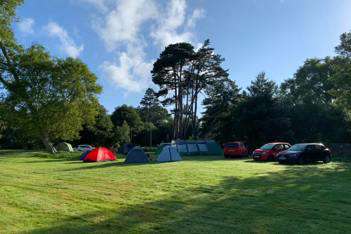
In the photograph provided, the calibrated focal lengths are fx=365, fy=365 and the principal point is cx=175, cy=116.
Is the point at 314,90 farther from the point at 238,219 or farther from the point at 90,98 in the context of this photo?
the point at 238,219

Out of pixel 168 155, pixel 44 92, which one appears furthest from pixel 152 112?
pixel 168 155

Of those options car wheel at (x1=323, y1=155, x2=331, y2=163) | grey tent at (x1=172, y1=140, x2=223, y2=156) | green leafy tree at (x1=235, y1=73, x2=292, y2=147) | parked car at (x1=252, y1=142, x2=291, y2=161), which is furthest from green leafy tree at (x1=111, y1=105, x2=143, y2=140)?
car wheel at (x1=323, y1=155, x2=331, y2=163)

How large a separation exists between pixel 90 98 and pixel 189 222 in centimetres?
3302

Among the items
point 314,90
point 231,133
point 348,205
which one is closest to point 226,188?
point 348,205

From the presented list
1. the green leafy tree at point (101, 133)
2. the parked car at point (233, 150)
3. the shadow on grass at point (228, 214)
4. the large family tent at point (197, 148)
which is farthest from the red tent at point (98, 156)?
the green leafy tree at point (101, 133)

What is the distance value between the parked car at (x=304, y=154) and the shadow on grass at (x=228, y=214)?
40.6 ft

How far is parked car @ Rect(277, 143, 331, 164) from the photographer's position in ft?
73.8

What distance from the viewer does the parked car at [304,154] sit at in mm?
22500

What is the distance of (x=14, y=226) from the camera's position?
6.04 metres

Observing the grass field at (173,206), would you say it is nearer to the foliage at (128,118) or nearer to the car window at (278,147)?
the car window at (278,147)

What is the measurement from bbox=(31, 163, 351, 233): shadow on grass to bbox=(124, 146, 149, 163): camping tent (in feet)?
41.4

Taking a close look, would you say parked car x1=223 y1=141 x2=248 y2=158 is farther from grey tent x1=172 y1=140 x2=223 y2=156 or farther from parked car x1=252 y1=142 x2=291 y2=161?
grey tent x1=172 y1=140 x2=223 y2=156

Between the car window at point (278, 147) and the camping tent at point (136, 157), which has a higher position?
the car window at point (278, 147)

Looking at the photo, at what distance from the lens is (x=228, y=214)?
23.6 ft
